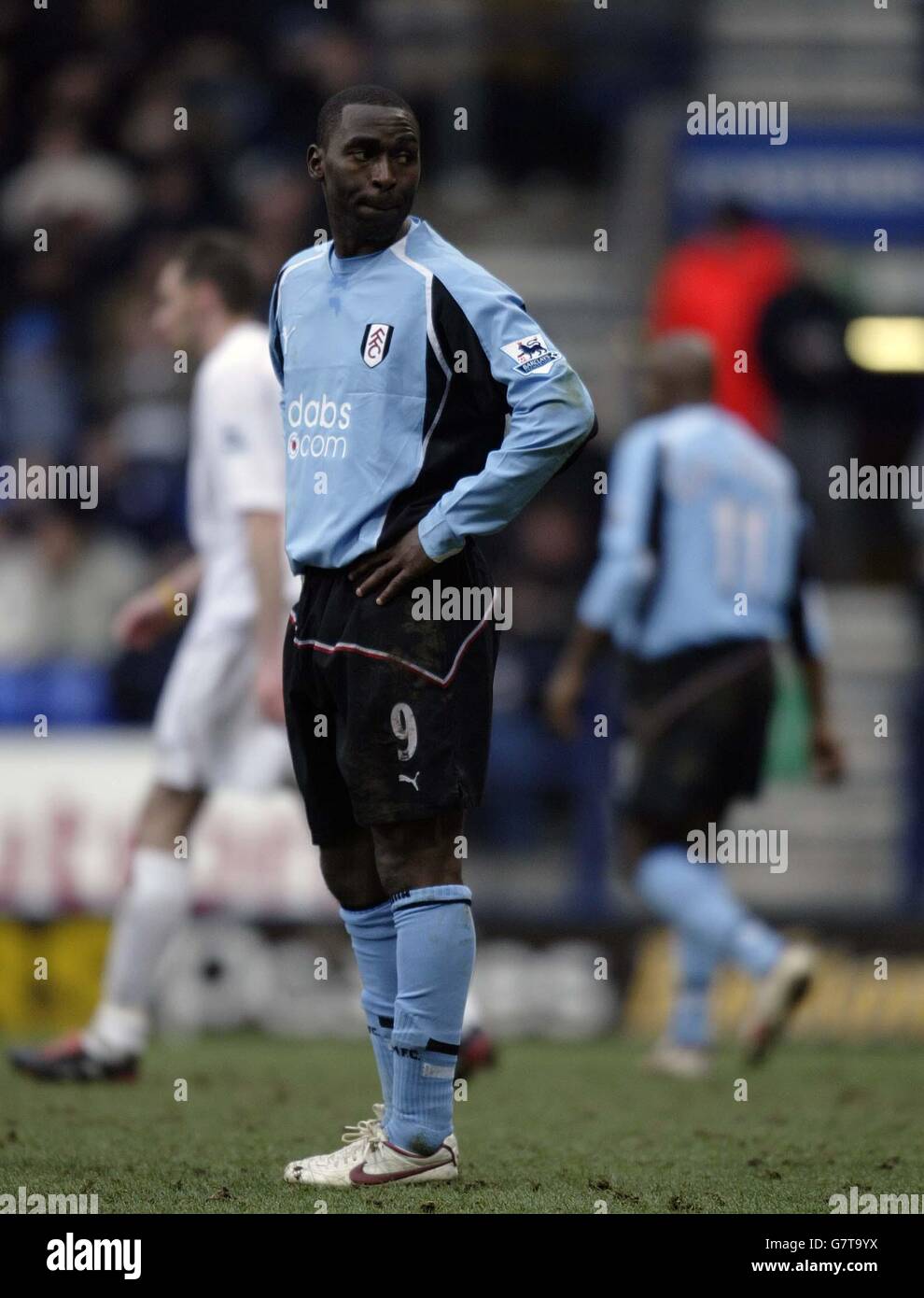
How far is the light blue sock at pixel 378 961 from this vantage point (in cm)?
480

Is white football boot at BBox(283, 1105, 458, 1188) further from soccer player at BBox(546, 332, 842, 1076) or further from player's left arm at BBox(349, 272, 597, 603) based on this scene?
soccer player at BBox(546, 332, 842, 1076)

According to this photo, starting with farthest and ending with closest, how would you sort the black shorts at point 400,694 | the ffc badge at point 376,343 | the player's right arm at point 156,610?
the player's right arm at point 156,610 < the ffc badge at point 376,343 < the black shorts at point 400,694

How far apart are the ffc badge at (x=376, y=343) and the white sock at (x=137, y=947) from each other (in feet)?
8.46

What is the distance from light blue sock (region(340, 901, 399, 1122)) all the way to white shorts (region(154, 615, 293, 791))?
1.97 m

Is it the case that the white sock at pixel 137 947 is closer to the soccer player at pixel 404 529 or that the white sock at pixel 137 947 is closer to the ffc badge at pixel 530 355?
the soccer player at pixel 404 529

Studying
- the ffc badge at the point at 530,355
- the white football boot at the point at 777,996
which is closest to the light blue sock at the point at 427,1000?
the ffc badge at the point at 530,355

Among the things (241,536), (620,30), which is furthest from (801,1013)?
(620,30)

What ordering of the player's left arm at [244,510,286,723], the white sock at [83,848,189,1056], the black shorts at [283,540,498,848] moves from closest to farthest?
the black shorts at [283,540,498,848]
the player's left arm at [244,510,286,723]
the white sock at [83,848,189,1056]

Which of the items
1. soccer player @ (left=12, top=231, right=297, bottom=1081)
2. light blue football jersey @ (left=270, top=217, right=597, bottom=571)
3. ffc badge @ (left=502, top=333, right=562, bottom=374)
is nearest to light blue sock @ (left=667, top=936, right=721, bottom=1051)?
soccer player @ (left=12, top=231, right=297, bottom=1081)

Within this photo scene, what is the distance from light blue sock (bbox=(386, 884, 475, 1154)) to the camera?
4.52 meters

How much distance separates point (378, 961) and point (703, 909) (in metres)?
2.87

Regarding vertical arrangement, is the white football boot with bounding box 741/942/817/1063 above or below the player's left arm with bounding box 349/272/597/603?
below
